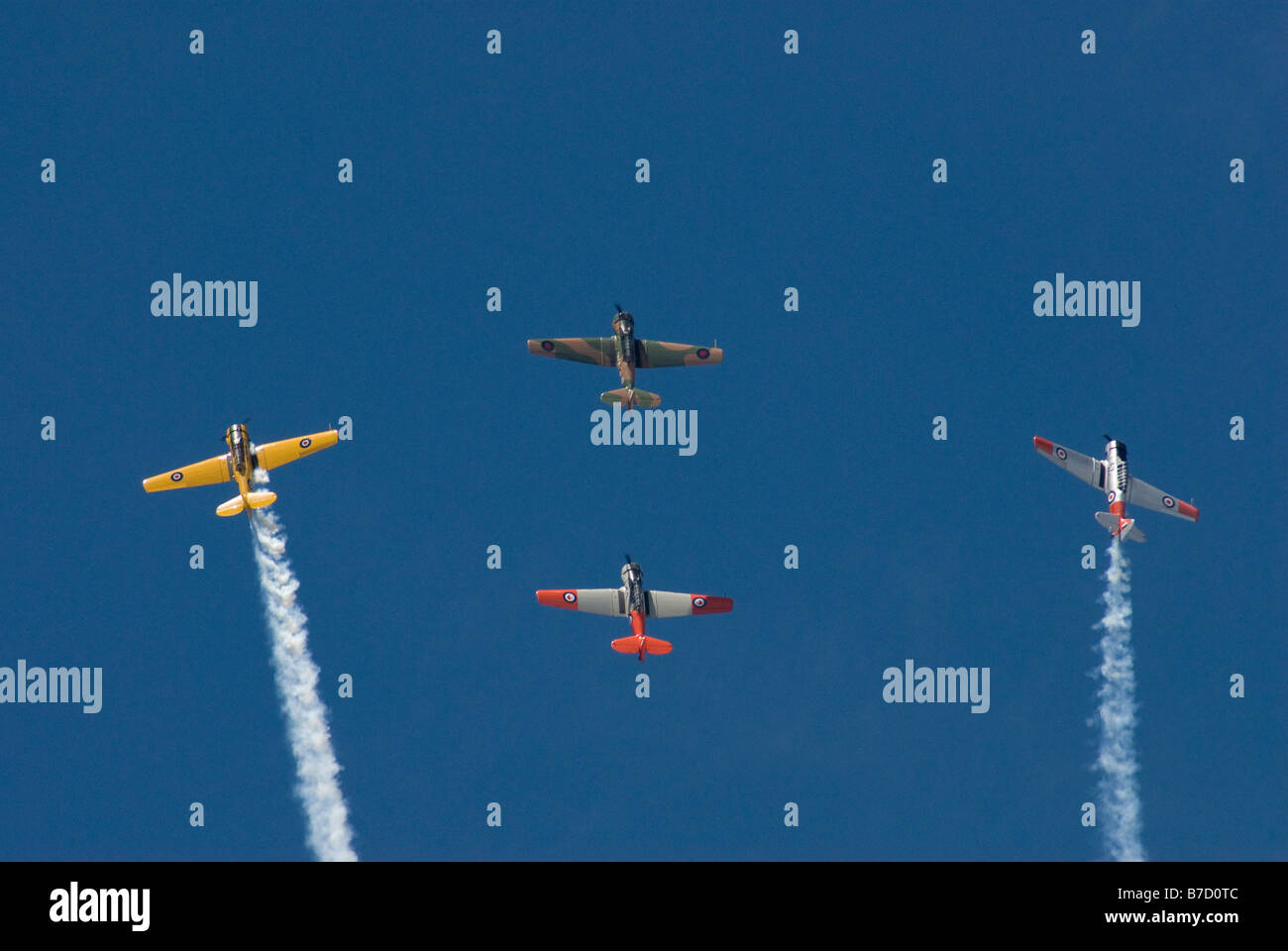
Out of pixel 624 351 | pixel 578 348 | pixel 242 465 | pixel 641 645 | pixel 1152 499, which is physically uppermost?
pixel 578 348

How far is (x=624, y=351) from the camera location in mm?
121625

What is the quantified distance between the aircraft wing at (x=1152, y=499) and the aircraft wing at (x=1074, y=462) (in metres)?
1.67

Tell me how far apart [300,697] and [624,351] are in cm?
2455

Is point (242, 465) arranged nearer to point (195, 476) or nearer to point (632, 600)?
point (195, 476)

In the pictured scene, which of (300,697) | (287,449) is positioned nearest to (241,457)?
(287,449)

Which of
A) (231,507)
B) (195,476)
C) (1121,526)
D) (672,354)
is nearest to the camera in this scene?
(231,507)

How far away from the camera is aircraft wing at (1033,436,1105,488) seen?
A: 119938 mm

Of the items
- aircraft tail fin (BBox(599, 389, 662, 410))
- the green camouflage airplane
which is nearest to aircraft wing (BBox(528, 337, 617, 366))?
the green camouflage airplane

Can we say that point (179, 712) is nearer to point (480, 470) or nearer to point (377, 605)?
point (377, 605)

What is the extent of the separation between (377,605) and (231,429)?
20.5 m

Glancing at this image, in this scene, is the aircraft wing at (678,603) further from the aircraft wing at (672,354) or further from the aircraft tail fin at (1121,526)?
the aircraft tail fin at (1121,526)

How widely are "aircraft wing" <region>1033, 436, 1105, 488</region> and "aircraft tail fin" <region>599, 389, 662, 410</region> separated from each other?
19.8 m

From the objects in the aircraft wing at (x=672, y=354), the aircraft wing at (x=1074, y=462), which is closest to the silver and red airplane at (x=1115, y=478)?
the aircraft wing at (x=1074, y=462)
